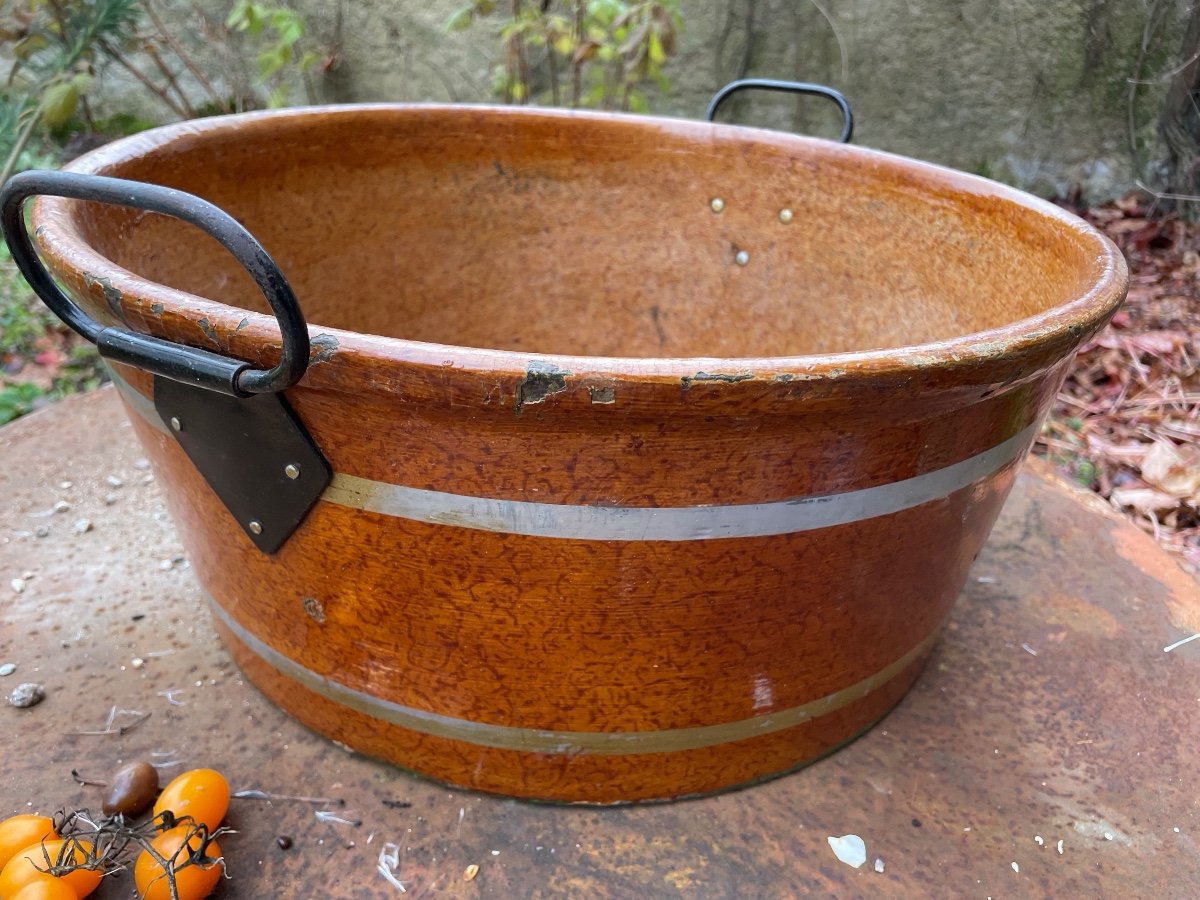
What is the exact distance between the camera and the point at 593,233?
195 centimetres

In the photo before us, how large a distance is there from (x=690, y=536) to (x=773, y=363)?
202 millimetres

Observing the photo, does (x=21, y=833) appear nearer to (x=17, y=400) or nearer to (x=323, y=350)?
(x=323, y=350)

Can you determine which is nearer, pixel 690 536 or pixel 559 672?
pixel 690 536

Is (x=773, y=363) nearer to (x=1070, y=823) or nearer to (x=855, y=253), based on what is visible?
(x=1070, y=823)

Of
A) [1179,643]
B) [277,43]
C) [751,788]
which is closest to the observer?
[751,788]

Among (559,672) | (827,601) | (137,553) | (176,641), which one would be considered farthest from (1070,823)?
(137,553)

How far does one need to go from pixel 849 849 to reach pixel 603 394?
685 mm

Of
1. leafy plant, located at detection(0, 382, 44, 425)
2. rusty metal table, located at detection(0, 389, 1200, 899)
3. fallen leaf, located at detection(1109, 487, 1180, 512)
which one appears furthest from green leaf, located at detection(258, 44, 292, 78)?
fallen leaf, located at detection(1109, 487, 1180, 512)

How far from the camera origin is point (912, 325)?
1.62m

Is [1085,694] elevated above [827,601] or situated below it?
below

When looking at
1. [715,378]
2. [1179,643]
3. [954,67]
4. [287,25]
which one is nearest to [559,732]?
[715,378]

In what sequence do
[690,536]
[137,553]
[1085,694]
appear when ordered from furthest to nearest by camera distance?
[137,553], [1085,694], [690,536]

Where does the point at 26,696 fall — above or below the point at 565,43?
below

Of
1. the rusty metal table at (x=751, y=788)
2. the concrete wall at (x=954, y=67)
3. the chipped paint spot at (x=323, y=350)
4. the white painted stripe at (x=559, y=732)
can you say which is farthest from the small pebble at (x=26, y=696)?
the concrete wall at (x=954, y=67)
